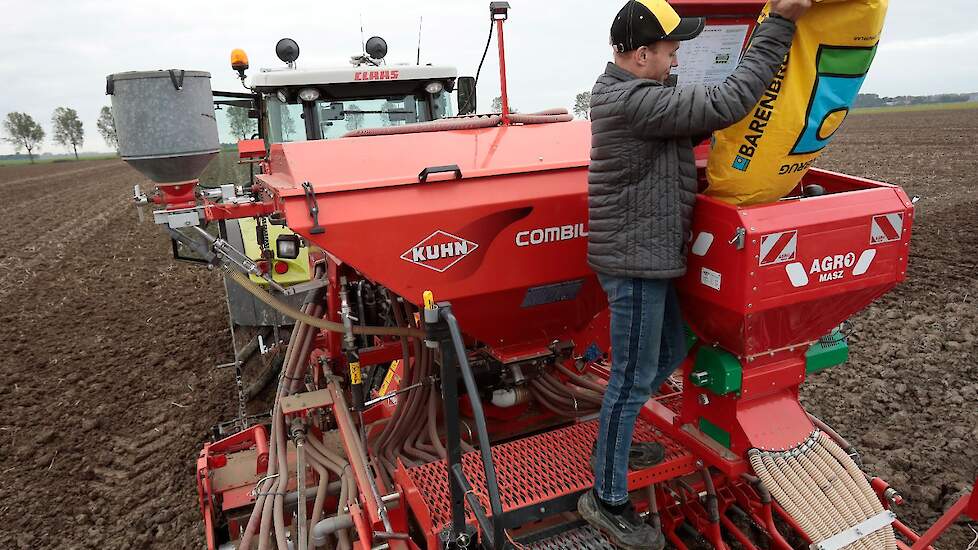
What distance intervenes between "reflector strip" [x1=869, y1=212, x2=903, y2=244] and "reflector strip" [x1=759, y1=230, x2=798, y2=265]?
37cm

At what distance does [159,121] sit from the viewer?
291cm

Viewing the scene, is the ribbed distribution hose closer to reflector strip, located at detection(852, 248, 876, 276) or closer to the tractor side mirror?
reflector strip, located at detection(852, 248, 876, 276)

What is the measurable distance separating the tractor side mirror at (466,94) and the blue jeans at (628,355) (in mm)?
2881

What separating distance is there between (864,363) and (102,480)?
18.2 ft

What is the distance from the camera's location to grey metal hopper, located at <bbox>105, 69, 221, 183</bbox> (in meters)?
2.89

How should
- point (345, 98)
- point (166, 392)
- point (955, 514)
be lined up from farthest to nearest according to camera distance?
1. point (166, 392)
2. point (345, 98)
3. point (955, 514)

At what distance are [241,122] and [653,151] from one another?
450 centimetres

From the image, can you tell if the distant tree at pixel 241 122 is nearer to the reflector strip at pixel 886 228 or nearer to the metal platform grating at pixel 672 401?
the metal platform grating at pixel 672 401

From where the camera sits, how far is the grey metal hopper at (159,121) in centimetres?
289

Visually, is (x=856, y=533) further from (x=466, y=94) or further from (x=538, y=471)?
(x=466, y=94)

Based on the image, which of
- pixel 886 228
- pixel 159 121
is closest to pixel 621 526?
pixel 886 228

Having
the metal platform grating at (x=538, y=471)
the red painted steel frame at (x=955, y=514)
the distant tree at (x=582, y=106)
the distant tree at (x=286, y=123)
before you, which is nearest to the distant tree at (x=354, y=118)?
the distant tree at (x=286, y=123)

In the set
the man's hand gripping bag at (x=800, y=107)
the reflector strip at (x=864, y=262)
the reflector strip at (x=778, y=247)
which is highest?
the man's hand gripping bag at (x=800, y=107)

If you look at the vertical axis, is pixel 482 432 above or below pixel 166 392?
above
